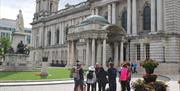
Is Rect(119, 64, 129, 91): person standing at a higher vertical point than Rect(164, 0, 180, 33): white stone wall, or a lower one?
lower

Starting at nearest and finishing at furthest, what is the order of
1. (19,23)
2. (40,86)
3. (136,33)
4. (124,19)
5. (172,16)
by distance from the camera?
(40,86) → (19,23) → (172,16) → (136,33) → (124,19)

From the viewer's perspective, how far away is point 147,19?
49188 millimetres

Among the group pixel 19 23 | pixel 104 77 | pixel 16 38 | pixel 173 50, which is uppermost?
pixel 19 23

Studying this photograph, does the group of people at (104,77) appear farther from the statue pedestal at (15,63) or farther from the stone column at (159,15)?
the stone column at (159,15)

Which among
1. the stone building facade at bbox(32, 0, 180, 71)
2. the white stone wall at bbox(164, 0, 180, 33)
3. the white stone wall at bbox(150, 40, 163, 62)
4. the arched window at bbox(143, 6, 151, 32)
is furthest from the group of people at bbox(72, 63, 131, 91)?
the arched window at bbox(143, 6, 151, 32)

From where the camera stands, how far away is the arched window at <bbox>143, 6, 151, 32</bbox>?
4875cm

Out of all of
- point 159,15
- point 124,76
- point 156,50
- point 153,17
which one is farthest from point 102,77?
point 153,17

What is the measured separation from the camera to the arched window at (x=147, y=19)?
160 ft

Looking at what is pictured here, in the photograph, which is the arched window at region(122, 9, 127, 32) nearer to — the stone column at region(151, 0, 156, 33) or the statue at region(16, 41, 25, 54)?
the stone column at region(151, 0, 156, 33)

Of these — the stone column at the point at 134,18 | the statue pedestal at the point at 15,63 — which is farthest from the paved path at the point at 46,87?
the stone column at the point at 134,18

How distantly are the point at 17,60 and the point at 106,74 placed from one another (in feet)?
74.3

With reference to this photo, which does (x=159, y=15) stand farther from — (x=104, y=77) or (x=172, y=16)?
(x=104, y=77)

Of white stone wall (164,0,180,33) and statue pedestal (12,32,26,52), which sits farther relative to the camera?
white stone wall (164,0,180,33)

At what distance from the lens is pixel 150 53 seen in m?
43.9
